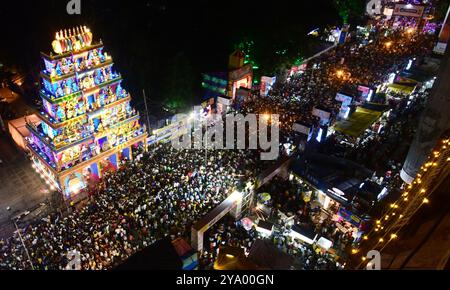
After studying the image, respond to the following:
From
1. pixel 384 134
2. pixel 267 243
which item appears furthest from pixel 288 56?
pixel 267 243

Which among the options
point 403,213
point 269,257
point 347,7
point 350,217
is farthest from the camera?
point 347,7

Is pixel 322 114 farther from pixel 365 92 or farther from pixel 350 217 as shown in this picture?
pixel 350 217

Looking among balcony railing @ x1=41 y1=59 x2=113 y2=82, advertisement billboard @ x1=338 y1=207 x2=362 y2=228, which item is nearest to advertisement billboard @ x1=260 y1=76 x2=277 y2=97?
balcony railing @ x1=41 y1=59 x2=113 y2=82

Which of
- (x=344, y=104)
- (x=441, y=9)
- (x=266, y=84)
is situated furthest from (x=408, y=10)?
(x=344, y=104)

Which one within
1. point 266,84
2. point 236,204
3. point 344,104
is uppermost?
point 344,104

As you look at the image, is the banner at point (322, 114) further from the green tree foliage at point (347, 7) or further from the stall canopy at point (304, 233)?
the green tree foliage at point (347, 7)

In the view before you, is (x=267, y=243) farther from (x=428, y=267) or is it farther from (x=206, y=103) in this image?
(x=206, y=103)

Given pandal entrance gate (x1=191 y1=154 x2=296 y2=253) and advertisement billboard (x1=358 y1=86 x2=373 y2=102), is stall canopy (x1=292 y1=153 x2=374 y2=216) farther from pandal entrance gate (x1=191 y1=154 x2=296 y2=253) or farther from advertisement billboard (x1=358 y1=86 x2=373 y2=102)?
advertisement billboard (x1=358 y1=86 x2=373 y2=102)
